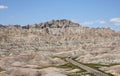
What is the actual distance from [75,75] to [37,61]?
5118 cm

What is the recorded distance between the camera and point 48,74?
101 metres

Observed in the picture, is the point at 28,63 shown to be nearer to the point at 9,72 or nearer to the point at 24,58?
the point at 24,58

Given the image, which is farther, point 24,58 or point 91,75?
point 24,58

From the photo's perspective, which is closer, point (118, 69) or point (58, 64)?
point (118, 69)

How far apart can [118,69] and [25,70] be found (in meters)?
37.5

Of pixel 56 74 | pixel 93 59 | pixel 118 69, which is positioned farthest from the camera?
pixel 93 59

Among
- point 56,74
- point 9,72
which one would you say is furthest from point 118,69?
point 9,72

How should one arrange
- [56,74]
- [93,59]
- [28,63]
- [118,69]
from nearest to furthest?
[56,74] → [118,69] → [28,63] → [93,59]

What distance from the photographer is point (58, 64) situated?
153m

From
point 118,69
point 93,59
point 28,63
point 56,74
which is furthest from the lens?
point 93,59

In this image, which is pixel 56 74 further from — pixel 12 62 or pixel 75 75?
pixel 12 62

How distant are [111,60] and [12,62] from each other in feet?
179

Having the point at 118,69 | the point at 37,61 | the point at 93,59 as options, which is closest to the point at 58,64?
the point at 37,61

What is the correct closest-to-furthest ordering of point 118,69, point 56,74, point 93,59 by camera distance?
point 56,74 → point 118,69 → point 93,59
